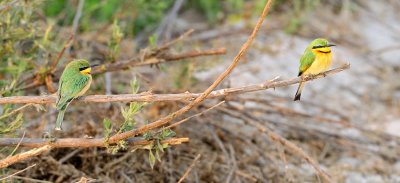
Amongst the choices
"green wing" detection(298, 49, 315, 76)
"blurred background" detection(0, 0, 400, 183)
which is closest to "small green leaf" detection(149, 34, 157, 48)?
"blurred background" detection(0, 0, 400, 183)

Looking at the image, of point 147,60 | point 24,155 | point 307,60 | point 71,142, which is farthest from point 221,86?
point 24,155

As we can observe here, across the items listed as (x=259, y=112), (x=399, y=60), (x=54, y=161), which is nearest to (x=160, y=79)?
(x=259, y=112)

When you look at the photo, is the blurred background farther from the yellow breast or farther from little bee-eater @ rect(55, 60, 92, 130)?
the yellow breast

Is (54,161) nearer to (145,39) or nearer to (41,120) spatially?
(41,120)

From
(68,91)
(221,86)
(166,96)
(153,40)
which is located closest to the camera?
(166,96)

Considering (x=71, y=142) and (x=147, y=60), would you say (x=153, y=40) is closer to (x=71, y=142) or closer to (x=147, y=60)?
(x=147, y=60)

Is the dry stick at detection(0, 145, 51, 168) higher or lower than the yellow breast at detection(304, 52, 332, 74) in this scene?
lower
